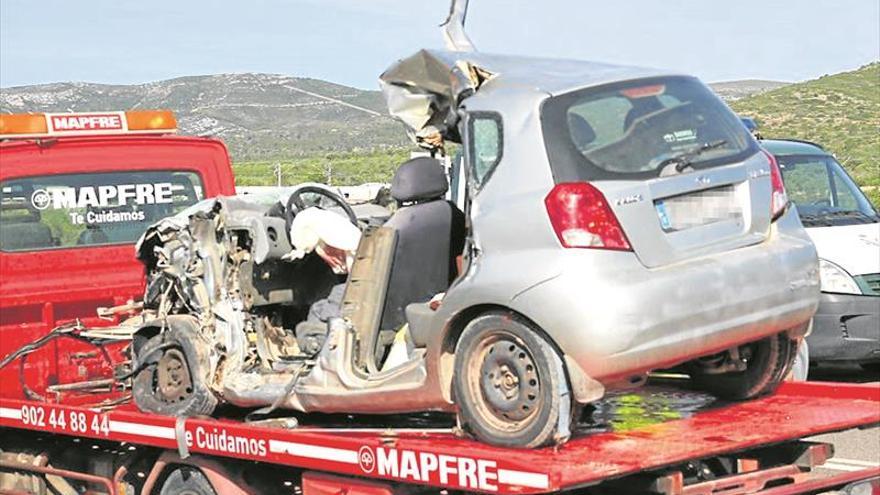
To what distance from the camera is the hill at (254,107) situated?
98875 mm

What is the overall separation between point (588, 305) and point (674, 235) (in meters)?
0.61

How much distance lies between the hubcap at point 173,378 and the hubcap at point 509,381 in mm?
2341

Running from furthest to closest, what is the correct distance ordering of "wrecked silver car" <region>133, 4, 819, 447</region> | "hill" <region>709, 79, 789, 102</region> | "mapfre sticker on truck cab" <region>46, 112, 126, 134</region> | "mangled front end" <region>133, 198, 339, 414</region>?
"hill" <region>709, 79, 789, 102</region> < "mapfre sticker on truck cab" <region>46, 112, 126, 134</region> < "mangled front end" <region>133, 198, 339, 414</region> < "wrecked silver car" <region>133, 4, 819, 447</region>

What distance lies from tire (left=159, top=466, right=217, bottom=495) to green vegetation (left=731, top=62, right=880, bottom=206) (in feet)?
160

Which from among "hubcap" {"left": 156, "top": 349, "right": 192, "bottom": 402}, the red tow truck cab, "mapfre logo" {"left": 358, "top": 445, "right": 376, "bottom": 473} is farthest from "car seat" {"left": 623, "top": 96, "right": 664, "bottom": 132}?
the red tow truck cab

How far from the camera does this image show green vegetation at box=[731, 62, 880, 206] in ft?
205

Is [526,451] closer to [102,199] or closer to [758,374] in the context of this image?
[758,374]

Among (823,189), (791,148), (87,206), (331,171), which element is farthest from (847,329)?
(331,171)

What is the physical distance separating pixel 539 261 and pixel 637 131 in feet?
2.58

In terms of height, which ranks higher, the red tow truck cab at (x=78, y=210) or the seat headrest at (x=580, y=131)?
the seat headrest at (x=580, y=131)

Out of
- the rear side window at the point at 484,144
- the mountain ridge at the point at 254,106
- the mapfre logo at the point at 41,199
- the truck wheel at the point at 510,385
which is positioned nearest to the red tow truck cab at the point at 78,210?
the mapfre logo at the point at 41,199

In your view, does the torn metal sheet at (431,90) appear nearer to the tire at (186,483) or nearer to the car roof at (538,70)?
the car roof at (538,70)

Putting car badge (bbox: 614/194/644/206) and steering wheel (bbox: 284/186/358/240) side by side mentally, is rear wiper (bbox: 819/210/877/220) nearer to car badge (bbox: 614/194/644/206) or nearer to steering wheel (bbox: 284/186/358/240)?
steering wheel (bbox: 284/186/358/240)

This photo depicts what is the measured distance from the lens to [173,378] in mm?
8078
